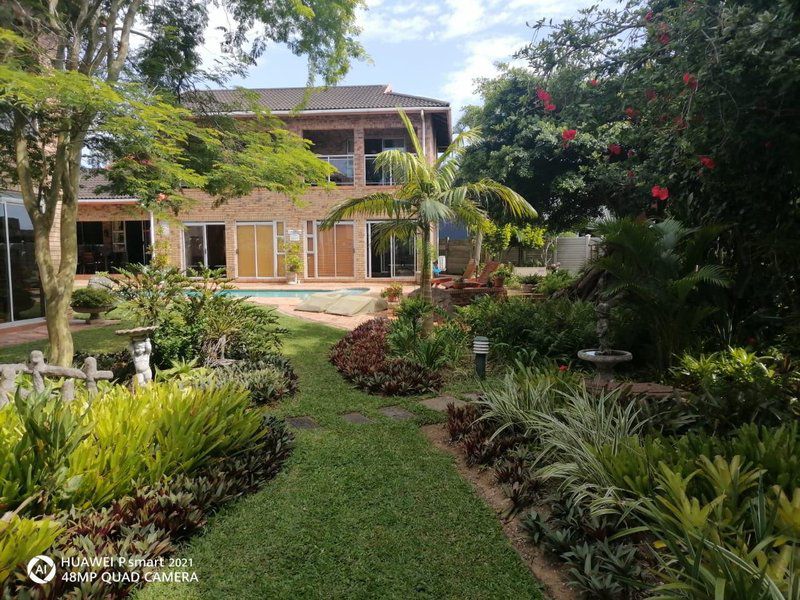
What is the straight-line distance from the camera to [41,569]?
2363 millimetres

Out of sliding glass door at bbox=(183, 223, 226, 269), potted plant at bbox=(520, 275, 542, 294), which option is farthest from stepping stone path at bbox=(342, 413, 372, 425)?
sliding glass door at bbox=(183, 223, 226, 269)

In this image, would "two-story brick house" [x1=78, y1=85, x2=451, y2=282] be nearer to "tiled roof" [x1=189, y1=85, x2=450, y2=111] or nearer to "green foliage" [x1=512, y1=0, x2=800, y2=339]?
"tiled roof" [x1=189, y1=85, x2=450, y2=111]

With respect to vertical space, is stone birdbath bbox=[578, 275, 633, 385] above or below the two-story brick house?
below

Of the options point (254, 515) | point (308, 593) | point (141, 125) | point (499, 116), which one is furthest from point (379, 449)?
point (499, 116)

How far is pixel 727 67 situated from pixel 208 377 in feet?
19.4

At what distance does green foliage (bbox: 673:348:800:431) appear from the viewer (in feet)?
12.1

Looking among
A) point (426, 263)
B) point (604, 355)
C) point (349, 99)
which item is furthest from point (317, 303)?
point (349, 99)

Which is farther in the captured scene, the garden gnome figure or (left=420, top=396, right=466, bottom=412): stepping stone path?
(left=420, top=396, right=466, bottom=412): stepping stone path

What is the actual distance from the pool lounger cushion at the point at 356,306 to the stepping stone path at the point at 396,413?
703 cm

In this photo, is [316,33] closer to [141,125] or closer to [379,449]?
[141,125]

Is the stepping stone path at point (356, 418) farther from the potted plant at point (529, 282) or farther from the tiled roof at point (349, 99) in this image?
the tiled roof at point (349, 99)

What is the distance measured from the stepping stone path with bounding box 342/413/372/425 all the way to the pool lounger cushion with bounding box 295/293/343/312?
7856mm

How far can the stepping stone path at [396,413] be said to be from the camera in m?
5.33

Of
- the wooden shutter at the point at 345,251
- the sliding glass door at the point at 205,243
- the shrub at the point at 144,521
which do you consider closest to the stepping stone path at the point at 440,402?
the shrub at the point at 144,521
